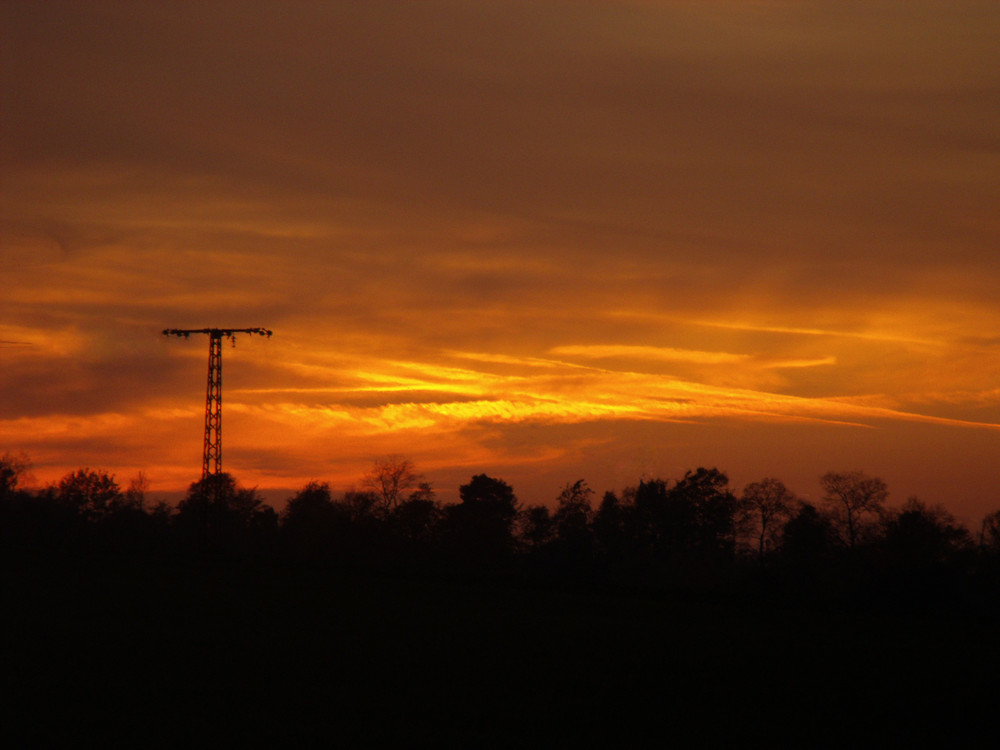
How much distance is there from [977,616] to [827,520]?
36.8 metres

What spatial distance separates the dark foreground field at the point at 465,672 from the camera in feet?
62.1

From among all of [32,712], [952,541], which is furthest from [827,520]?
[32,712]

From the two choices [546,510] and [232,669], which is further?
[546,510]

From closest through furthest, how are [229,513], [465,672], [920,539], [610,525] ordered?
[465,672] < [920,539] < [610,525] < [229,513]

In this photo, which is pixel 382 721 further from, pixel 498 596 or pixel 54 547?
pixel 54 547

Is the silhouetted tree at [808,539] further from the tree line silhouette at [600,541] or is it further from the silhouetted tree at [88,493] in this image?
the silhouetted tree at [88,493]

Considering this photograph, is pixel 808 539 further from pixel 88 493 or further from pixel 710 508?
pixel 88 493

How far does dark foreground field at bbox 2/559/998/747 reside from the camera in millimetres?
18922

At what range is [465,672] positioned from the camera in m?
24.7

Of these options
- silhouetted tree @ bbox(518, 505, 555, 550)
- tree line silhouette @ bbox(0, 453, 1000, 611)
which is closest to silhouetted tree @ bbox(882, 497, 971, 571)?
tree line silhouette @ bbox(0, 453, 1000, 611)

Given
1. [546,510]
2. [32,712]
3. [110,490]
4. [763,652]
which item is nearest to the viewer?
[32,712]

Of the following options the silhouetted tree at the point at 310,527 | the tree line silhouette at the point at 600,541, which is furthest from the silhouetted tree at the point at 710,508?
the silhouetted tree at the point at 310,527

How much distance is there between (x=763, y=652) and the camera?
1152 inches

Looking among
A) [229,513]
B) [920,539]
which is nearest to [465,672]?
[920,539]
